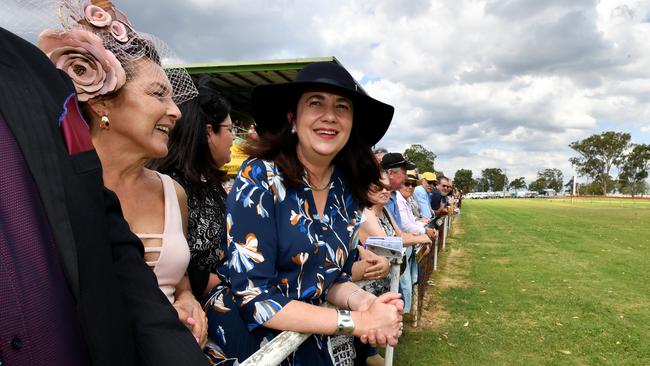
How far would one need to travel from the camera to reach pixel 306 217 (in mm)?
1777

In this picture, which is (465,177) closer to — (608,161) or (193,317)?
(608,161)

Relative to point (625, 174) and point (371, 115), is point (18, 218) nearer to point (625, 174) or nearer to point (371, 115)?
point (371, 115)

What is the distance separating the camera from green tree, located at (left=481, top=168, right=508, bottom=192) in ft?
420

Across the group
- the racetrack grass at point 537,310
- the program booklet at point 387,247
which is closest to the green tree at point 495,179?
the racetrack grass at point 537,310

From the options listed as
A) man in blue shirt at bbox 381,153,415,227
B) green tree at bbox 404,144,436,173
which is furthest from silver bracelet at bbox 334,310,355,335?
green tree at bbox 404,144,436,173

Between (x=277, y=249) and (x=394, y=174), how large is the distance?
13.5 feet

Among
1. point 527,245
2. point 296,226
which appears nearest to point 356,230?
point 296,226

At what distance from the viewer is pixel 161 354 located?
3.00 ft

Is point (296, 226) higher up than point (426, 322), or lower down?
higher up

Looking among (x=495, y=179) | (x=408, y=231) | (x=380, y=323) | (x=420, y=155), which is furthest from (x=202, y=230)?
(x=495, y=179)

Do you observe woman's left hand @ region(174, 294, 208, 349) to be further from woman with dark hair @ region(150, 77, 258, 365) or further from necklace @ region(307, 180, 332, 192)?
necklace @ region(307, 180, 332, 192)

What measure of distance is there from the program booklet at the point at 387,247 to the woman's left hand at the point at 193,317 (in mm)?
1228

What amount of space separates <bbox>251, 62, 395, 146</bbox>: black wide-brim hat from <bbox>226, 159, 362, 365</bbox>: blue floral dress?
1.03 ft

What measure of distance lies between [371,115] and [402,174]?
350cm
